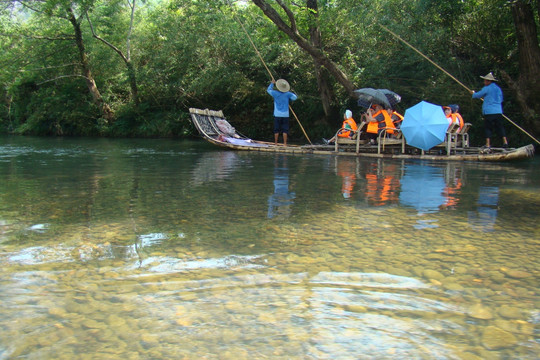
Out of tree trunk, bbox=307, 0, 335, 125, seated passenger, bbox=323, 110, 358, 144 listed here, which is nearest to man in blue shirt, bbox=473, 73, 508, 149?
seated passenger, bbox=323, 110, 358, 144

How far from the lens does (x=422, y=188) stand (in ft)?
25.3

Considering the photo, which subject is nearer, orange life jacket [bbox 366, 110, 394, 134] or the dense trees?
orange life jacket [bbox 366, 110, 394, 134]

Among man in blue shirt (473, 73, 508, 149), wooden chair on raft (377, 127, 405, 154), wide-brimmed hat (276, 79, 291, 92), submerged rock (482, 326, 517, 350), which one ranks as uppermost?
wide-brimmed hat (276, 79, 291, 92)

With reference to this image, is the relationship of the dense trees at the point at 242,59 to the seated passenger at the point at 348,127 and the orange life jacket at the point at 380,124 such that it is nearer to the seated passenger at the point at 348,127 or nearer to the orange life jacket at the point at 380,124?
the seated passenger at the point at 348,127

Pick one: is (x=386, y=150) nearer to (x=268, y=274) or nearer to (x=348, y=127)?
(x=348, y=127)

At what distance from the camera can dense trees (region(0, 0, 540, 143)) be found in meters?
15.2

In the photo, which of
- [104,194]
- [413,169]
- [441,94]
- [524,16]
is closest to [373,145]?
[413,169]

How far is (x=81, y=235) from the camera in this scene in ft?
15.2

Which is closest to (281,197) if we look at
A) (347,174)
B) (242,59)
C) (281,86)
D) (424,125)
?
(347,174)

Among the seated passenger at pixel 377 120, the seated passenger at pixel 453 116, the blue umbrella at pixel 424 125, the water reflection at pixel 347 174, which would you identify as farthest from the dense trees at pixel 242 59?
the water reflection at pixel 347 174

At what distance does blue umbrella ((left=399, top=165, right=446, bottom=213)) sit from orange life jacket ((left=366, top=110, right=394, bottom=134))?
2267 millimetres

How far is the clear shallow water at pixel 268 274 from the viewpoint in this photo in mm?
2629

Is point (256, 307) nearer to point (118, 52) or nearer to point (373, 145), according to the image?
point (373, 145)

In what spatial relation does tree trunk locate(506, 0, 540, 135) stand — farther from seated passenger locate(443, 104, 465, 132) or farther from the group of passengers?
seated passenger locate(443, 104, 465, 132)
